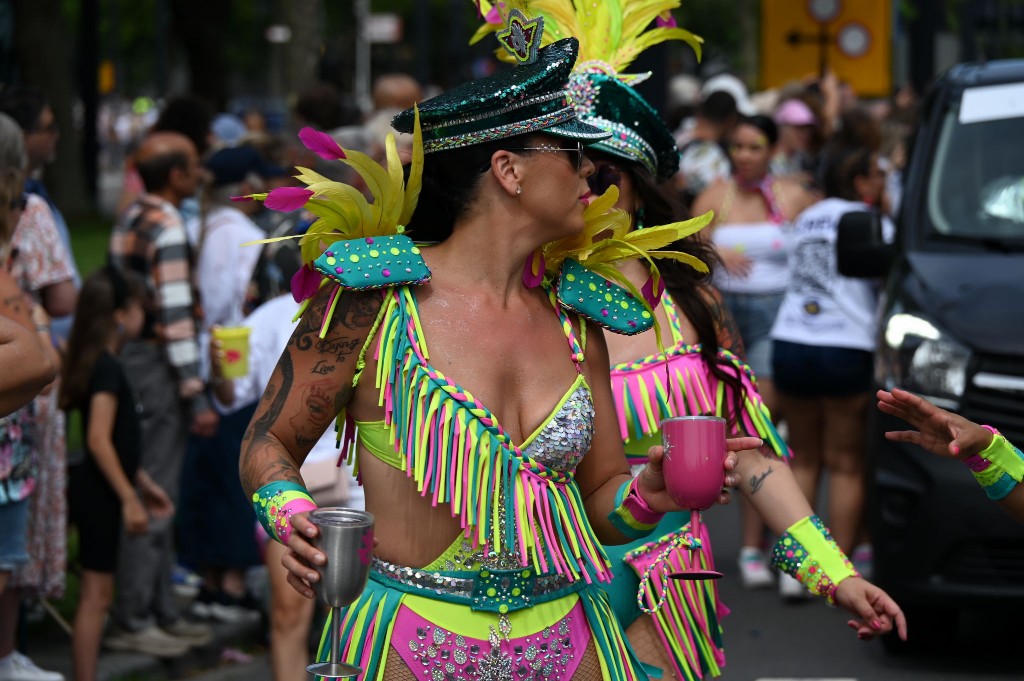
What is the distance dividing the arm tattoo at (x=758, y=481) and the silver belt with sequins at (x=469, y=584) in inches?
38.4

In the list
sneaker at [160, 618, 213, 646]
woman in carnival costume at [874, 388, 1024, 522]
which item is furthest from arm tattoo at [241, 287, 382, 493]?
sneaker at [160, 618, 213, 646]

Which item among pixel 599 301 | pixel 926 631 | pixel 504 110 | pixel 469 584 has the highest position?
pixel 504 110

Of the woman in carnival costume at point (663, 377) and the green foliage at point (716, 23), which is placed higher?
the green foliage at point (716, 23)

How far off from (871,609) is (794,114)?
399 inches

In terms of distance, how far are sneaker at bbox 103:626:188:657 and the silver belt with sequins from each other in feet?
12.2

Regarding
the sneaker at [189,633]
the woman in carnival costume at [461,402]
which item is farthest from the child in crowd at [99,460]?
the woman in carnival costume at [461,402]

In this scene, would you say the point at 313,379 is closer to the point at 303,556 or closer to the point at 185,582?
the point at 303,556

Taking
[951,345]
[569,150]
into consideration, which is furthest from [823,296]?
[569,150]

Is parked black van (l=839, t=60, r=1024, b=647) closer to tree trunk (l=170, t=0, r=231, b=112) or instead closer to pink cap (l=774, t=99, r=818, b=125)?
pink cap (l=774, t=99, r=818, b=125)

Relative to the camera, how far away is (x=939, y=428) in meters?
3.85

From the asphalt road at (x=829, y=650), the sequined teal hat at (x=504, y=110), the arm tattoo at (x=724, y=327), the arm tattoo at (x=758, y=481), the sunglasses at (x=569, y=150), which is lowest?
the asphalt road at (x=829, y=650)

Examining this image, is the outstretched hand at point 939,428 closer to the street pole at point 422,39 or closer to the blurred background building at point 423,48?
the blurred background building at point 423,48

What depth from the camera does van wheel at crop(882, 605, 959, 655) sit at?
7.15m

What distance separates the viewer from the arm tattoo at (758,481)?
4371 mm
